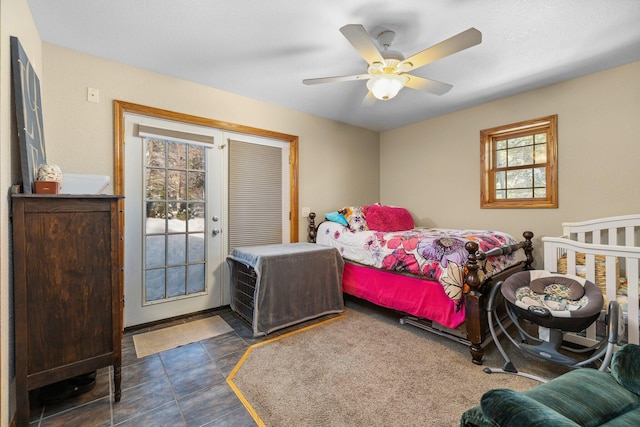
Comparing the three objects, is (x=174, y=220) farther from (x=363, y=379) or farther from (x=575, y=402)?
(x=575, y=402)

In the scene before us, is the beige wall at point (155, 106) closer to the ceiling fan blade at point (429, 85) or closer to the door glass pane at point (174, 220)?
the door glass pane at point (174, 220)

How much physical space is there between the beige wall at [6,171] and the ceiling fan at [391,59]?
1.73 meters

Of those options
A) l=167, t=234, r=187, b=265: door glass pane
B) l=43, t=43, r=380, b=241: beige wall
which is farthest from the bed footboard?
l=167, t=234, r=187, b=265: door glass pane

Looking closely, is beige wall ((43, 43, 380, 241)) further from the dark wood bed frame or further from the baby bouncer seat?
the baby bouncer seat

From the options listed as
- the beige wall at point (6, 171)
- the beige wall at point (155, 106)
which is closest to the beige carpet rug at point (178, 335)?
the beige wall at point (6, 171)

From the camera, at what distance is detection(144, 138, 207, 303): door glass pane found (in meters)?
2.79

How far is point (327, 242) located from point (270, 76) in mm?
2010

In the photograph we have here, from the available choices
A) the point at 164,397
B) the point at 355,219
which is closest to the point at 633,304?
the point at 355,219

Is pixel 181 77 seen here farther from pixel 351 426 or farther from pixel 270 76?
pixel 351 426

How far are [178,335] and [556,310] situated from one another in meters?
2.93

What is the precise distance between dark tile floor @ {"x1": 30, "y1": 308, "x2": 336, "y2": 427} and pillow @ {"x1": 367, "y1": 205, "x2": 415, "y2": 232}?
202 centimetres

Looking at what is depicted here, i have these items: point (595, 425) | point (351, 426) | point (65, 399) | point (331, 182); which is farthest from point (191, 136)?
point (595, 425)

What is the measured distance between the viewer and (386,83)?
213cm

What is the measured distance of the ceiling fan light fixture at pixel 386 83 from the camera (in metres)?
2.13
